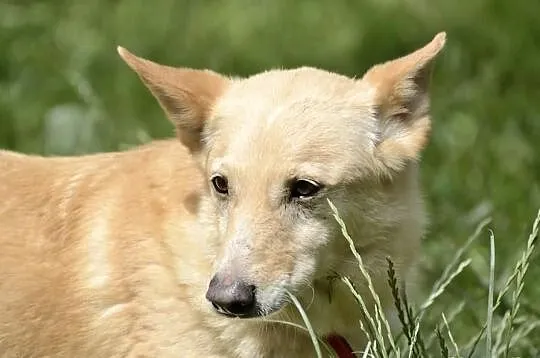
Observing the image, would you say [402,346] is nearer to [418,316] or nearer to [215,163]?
[418,316]

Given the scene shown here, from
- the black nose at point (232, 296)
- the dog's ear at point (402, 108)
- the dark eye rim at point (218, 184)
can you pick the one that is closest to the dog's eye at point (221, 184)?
the dark eye rim at point (218, 184)

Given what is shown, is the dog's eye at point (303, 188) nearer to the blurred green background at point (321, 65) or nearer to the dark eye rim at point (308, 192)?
the dark eye rim at point (308, 192)

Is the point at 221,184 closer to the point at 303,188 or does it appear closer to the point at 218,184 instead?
the point at 218,184

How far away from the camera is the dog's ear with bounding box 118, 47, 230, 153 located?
4.34m

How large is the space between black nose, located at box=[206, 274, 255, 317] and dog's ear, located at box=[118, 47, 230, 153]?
678mm

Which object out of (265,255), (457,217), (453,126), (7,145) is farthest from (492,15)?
(265,255)

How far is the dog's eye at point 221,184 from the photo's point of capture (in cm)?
413

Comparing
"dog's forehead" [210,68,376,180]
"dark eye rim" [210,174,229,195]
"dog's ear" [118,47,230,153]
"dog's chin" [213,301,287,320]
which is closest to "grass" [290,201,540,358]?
"dog's chin" [213,301,287,320]

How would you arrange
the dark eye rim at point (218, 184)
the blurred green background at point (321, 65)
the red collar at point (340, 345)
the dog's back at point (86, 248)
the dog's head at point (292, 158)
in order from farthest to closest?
the blurred green background at point (321, 65) < the dog's back at point (86, 248) < the red collar at point (340, 345) < the dark eye rim at point (218, 184) < the dog's head at point (292, 158)

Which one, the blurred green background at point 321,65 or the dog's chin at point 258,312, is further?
the blurred green background at point 321,65

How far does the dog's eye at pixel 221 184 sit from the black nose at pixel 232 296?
365mm

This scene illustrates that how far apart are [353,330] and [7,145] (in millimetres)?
3382

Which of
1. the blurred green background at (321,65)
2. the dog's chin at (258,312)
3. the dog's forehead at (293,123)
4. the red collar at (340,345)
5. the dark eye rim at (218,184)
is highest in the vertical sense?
the dog's forehead at (293,123)

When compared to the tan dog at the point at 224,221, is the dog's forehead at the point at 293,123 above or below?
above
